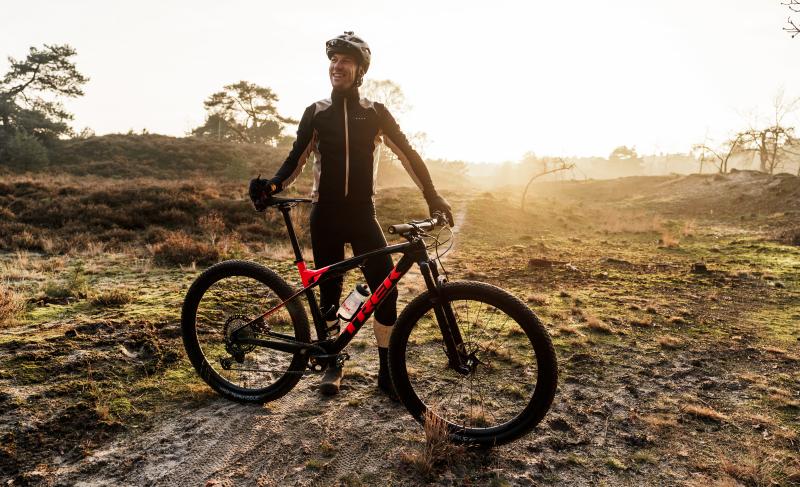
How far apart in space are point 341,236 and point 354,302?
0.69 meters

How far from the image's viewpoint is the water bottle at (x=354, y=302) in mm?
3139

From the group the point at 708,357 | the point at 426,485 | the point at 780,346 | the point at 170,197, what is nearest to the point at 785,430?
the point at 708,357

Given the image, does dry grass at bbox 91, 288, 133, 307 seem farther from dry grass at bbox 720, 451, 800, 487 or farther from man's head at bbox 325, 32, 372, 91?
dry grass at bbox 720, 451, 800, 487

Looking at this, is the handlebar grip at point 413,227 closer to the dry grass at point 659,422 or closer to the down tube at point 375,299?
the down tube at point 375,299

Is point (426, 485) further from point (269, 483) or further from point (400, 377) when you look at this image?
point (269, 483)

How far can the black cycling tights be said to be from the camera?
354 centimetres

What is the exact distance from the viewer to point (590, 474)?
8.80ft

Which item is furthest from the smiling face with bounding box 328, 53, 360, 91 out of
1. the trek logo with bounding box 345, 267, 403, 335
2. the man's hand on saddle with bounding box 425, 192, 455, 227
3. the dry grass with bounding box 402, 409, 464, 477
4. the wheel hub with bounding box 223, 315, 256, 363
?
the dry grass with bounding box 402, 409, 464, 477

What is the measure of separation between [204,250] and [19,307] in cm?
476

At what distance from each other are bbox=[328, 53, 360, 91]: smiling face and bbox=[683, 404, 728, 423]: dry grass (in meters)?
3.95

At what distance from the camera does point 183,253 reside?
30.8ft

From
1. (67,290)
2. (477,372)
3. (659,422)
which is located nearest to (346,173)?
(477,372)

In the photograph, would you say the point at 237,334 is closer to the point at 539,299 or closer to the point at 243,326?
the point at 243,326

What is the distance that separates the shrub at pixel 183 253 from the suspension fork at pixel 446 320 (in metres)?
7.75
